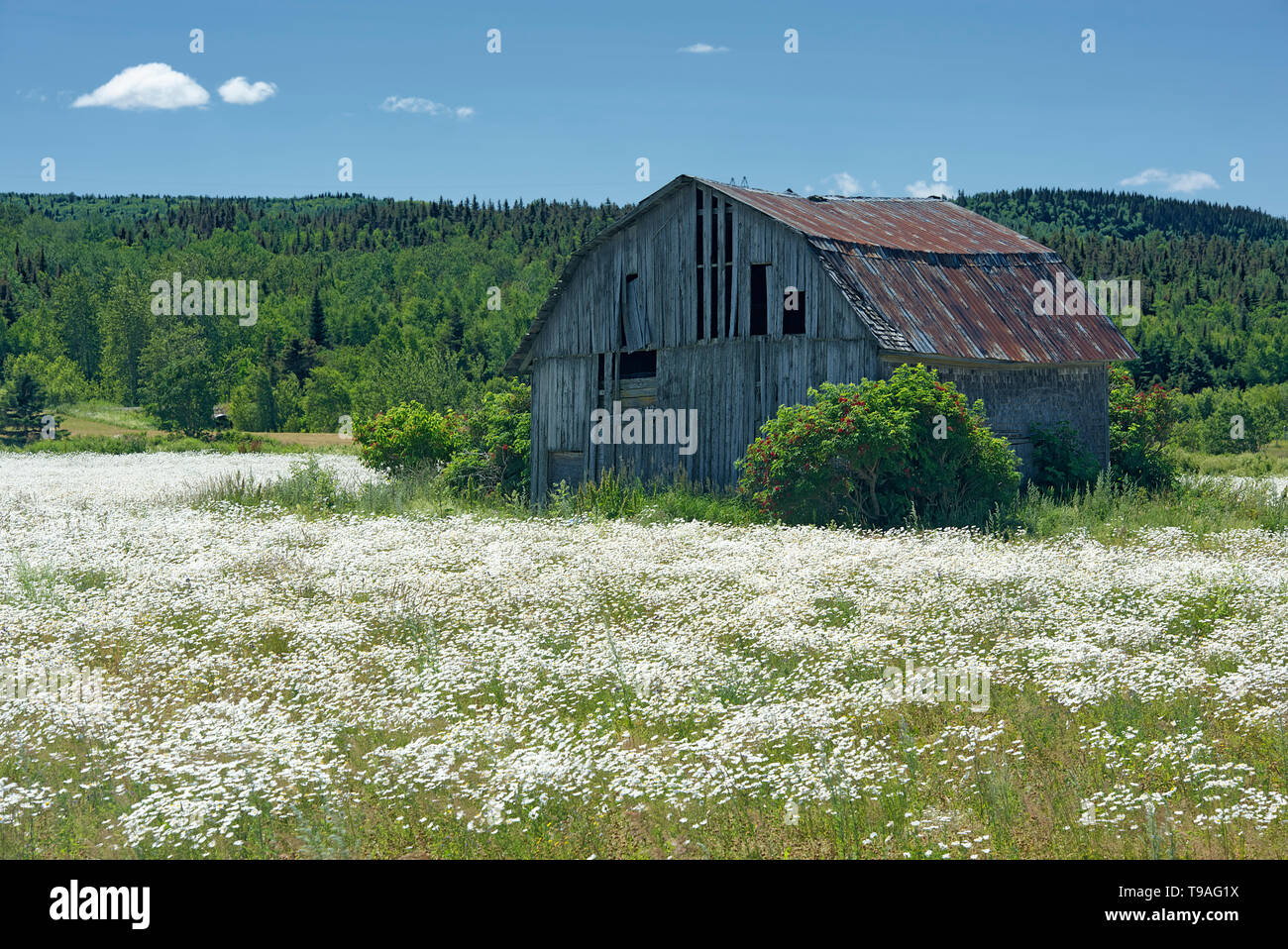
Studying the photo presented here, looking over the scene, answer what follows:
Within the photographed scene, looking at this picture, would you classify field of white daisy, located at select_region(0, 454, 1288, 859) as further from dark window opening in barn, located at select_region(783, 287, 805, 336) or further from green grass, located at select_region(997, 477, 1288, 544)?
dark window opening in barn, located at select_region(783, 287, 805, 336)

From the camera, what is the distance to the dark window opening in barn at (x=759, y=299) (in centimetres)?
2178

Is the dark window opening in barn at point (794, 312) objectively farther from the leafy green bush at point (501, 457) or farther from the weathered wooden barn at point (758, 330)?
the leafy green bush at point (501, 457)

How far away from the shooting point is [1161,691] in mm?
7418

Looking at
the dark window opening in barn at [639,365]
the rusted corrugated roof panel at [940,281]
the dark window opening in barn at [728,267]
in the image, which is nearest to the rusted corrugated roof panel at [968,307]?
the rusted corrugated roof panel at [940,281]

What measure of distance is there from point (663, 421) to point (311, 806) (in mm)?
17137

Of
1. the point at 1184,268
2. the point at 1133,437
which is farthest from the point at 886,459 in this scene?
the point at 1184,268

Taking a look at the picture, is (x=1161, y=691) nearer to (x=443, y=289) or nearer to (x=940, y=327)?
(x=940, y=327)

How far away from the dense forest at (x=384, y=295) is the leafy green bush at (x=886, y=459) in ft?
96.5

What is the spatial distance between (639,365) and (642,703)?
16.6 m

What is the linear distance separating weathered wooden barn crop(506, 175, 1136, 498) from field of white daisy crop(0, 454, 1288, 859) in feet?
27.1

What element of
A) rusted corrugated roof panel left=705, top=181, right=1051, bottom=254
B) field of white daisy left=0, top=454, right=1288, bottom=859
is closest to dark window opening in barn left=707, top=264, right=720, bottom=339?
rusted corrugated roof panel left=705, top=181, right=1051, bottom=254

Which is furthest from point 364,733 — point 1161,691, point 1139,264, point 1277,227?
point 1277,227

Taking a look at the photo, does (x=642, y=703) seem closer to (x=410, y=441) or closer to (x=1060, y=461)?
(x=1060, y=461)

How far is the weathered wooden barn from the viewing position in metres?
21.0
